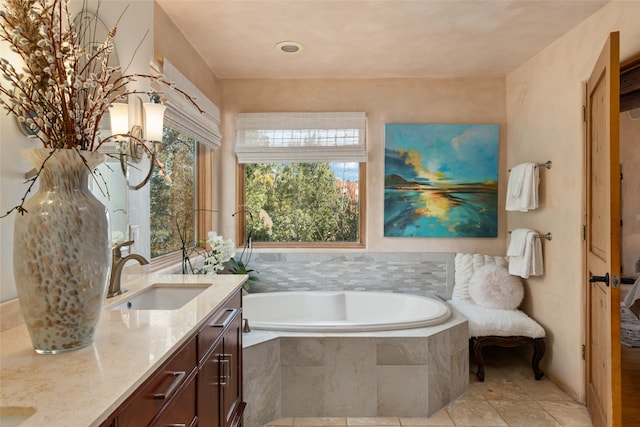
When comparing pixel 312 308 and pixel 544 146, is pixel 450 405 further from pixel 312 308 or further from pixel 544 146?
pixel 544 146

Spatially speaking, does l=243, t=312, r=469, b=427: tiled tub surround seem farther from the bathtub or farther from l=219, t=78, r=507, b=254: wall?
l=219, t=78, r=507, b=254: wall

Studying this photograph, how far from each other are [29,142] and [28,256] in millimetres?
573

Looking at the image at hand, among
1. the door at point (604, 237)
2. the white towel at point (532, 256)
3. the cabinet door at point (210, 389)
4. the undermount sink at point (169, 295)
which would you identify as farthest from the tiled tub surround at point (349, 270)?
the cabinet door at point (210, 389)

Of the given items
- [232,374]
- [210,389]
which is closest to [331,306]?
[232,374]

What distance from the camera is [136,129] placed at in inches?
75.8

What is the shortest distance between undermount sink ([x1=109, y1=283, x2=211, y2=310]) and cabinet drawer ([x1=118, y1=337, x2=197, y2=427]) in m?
0.54

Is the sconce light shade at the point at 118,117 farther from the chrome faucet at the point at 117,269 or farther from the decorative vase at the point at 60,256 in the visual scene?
the decorative vase at the point at 60,256

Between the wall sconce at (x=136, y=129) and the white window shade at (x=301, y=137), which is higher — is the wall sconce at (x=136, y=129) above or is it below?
below

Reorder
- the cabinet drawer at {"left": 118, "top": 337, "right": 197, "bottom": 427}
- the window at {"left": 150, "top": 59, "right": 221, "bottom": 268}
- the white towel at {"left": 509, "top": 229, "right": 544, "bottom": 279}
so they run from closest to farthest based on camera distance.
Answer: the cabinet drawer at {"left": 118, "top": 337, "right": 197, "bottom": 427} < the window at {"left": 150, "top": 59, "right": 221, "bottom": 268} < the white towel at {"left": 509, "top": 229, "right": 544, "bottom": 279}

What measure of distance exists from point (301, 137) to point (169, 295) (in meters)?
2.15

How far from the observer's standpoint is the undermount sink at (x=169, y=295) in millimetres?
1741

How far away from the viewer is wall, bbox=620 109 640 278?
→ 3.93m

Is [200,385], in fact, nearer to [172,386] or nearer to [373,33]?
[172,386]

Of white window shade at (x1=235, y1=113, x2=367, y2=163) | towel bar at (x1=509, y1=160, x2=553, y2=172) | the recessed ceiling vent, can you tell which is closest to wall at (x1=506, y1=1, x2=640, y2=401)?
towel bar at (x1=509, y1=160, x2=553, y2=172)
